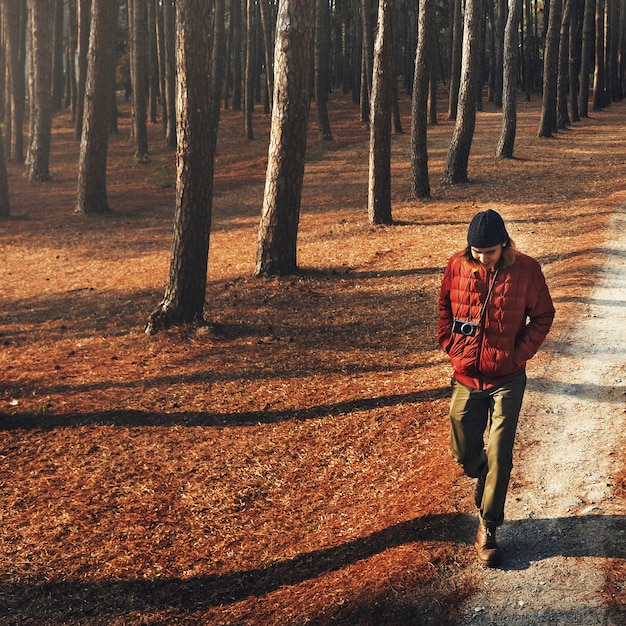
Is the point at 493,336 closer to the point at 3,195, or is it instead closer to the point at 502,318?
the point at 502,318

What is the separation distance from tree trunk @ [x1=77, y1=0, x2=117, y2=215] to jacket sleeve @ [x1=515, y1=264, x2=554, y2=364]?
17169mm

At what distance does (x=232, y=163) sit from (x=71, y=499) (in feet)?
79.6

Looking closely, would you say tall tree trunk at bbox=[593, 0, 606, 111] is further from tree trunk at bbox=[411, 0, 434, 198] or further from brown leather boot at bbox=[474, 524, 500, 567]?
brown leather boot at bbox=[474, 524, 500, 567]

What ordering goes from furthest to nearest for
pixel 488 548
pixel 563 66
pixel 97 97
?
pixel 563 66 → pixel 97 97 → pixel 488 548

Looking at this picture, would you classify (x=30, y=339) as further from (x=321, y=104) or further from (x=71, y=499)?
(x=321, y=104)

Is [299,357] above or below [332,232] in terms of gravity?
below

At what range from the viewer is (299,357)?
10.9m

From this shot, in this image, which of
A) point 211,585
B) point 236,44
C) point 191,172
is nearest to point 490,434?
point 211,585

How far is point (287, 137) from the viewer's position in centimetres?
1334

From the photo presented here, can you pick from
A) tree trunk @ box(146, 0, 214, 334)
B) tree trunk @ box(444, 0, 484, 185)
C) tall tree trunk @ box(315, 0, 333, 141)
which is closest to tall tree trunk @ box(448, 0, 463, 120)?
tall tree trunk @ box(315, 0, 333, 141)

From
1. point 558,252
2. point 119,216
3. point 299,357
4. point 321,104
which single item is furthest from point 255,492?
point 321,104

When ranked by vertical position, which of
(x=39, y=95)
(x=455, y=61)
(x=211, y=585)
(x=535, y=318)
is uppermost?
(x=455, y=61)

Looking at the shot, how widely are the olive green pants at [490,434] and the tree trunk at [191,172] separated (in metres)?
6.64

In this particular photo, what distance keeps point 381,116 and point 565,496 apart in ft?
38.1
